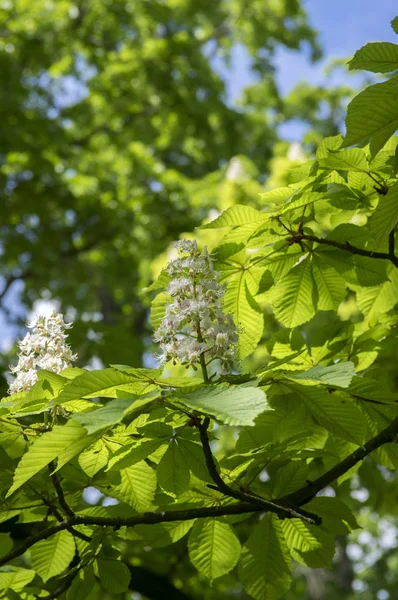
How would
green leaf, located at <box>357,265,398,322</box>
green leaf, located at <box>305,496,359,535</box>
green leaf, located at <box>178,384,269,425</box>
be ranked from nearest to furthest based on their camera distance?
green leaf, located at <box>178,384,269,425</box> → green leaf, located at <box>305,496,359,535</box> → green leaf, located at <box>357,265,398,322</box>

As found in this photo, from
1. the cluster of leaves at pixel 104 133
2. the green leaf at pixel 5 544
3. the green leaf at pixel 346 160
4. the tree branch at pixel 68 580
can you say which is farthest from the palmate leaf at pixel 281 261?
the cluster of leaves at pixel 104 133

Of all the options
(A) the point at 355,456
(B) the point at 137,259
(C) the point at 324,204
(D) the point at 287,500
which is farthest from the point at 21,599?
(B) the point at 137,259

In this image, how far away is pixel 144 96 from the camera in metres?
10.7

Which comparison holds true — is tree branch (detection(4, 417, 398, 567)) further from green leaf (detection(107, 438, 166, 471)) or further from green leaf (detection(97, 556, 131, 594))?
green leaf (detection(97, 556, 131, 594))

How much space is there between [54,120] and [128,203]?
1.57 m

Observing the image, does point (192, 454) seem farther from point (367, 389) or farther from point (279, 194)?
point (279, 194)

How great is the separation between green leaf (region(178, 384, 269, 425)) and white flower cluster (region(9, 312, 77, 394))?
25.4 inches

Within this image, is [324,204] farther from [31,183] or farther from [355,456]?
[31,183]

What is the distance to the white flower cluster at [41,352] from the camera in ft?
5.16

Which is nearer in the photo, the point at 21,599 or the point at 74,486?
the point at 74,486

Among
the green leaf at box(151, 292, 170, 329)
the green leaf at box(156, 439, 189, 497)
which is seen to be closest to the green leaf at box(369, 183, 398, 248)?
the green leaf at box(151, 292, 170, 329)

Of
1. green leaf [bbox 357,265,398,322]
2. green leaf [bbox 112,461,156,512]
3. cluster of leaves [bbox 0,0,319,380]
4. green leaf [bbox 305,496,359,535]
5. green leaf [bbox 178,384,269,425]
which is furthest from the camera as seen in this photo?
cluster of leaves [bbox 0,0,319,380]

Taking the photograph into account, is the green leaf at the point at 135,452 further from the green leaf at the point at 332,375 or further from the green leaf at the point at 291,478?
the green leaf at the point at 291,478

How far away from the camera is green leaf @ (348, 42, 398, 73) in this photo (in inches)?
51.4
